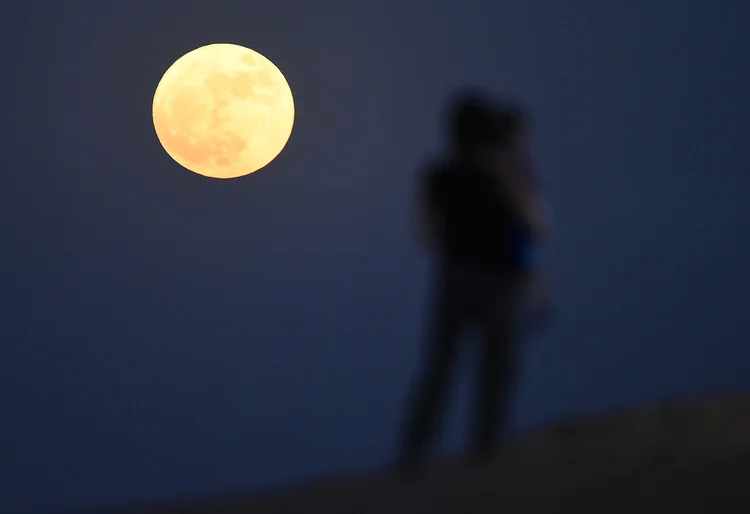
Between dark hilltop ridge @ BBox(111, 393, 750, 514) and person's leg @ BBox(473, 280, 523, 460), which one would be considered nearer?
dark hilltop ridge @ BBox(111, 393, 750, 514)

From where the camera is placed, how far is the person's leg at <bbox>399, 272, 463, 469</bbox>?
14.2 ft

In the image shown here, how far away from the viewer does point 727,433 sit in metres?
5.87

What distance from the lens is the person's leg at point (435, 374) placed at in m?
4.32

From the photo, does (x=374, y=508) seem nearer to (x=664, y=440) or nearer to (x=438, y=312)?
(x=438, y=312)

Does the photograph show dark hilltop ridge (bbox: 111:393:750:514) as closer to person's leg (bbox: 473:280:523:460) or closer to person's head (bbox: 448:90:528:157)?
person's leg (bbox: 473:280:523:460)

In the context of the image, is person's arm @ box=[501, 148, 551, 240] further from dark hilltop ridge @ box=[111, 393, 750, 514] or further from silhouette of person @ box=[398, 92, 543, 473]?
dark hilltop ridge @ box=[111, 393, 750, 514]

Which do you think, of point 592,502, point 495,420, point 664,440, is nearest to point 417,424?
point 495,420

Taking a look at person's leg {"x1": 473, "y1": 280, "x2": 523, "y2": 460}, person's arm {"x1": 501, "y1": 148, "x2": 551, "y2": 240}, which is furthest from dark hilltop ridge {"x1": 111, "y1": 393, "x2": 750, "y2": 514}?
person's arm {"x1": 501, "y1": 148, "x2": 551, "y2": 240}

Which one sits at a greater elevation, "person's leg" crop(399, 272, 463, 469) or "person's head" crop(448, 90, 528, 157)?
"person's head" crop(448, 90, 528, 157)

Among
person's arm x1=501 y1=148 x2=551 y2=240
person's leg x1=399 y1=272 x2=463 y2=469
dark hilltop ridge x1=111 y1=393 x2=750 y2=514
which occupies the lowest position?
dark hilltop ridge x1=111 y1=393 x2=750 y2=514

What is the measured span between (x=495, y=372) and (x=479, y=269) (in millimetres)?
520

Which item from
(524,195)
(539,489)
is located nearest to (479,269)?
(524,195)

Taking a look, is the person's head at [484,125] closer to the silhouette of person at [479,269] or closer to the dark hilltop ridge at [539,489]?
the silhouette of person at [479,269]

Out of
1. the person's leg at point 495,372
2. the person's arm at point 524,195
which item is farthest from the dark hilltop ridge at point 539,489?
the person's arm at point 524,195
